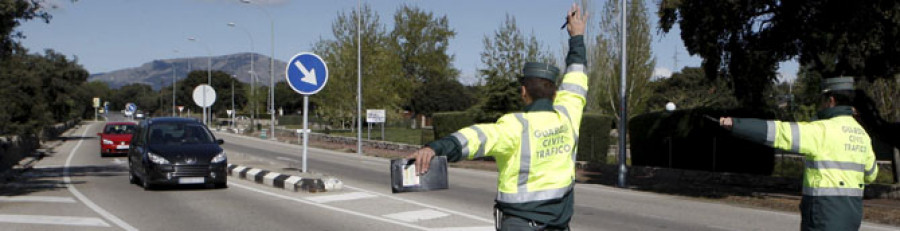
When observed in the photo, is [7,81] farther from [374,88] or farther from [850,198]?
[850,198]

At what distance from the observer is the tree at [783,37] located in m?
14.6

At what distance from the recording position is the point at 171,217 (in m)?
11.0

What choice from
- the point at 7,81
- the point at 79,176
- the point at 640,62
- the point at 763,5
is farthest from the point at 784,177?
the point at 7,81

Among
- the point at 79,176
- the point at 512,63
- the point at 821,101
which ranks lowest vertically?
the point at 79,176

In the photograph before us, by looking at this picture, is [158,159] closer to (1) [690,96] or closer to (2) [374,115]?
(2) [374,115]

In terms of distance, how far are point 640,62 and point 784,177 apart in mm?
26734

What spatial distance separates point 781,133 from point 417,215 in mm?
7154

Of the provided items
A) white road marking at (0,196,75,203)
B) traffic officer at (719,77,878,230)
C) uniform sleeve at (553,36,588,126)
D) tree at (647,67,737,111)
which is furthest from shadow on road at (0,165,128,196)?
tree at (647,67,737,111)

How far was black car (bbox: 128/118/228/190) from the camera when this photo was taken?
14.4 m

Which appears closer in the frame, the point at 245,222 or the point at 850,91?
the point at 850,91

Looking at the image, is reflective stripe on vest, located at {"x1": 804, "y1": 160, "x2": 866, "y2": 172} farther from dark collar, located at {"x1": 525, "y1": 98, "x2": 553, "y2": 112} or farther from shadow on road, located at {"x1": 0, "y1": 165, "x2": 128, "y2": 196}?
shadow on road, located at {"x1": 0, "y1": 165, "x2": 128, "y2": 196}

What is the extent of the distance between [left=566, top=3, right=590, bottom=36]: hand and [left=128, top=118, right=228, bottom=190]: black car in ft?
37.4

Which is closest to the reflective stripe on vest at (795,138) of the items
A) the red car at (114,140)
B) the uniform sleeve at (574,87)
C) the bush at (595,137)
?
the uniform sleeve at (574,87)

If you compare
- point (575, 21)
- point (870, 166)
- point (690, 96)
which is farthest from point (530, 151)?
point (690, 96)
